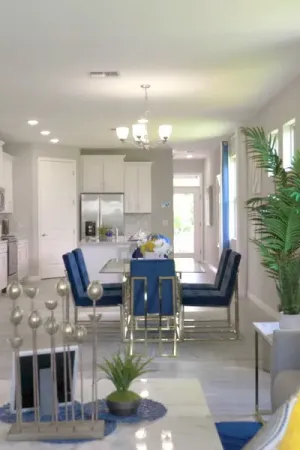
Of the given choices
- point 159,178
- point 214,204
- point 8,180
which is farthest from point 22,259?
point 214,204

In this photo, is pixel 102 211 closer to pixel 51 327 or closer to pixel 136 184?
pixel 136 184

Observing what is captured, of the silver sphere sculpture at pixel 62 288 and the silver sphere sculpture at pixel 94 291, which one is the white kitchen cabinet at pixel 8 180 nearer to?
the silver sphere sculpture at pixel 62 288

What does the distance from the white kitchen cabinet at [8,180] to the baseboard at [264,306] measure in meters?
4.66

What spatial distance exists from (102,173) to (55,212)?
1269mm

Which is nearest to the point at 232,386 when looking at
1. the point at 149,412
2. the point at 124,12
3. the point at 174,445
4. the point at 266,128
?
the point at 149,412

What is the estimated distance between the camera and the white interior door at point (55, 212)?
11266 millimetres

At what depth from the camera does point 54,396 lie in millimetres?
2012

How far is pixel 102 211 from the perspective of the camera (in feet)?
39.2

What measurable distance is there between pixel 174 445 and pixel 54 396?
0.44 meters

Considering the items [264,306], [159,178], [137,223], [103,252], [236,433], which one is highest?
[159,178]

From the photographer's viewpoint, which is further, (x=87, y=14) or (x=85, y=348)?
(x=85, y=348)

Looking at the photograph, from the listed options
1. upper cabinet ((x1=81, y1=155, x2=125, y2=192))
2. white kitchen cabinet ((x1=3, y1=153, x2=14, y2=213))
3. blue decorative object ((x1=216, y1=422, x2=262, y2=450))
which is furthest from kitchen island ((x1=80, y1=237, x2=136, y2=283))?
blue decorative object ((x1=216, y1=422, x2=262, y2=450))

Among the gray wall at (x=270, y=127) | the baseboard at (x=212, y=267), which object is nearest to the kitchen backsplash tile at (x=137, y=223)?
the baseboard at (x=212, y=267)

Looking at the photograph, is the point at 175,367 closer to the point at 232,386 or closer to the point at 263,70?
the point at 232,386
